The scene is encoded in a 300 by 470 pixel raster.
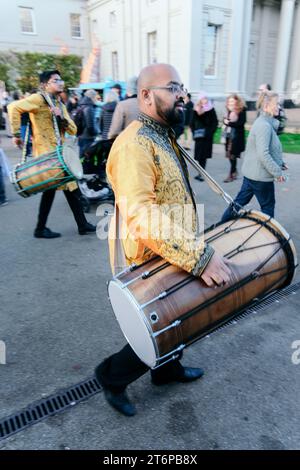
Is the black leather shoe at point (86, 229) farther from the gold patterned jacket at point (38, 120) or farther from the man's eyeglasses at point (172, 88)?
the man's eyeglasses at point (172, 88)

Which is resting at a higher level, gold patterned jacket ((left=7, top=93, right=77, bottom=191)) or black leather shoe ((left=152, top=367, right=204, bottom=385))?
gold patterned jacket ((left=7, top=93, right=77, bottom=191))

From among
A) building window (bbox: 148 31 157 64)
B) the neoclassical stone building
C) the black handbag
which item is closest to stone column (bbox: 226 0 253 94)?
the neoclassical stone building

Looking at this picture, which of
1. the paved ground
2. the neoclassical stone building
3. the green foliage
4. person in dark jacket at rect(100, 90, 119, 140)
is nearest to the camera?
the paved ground

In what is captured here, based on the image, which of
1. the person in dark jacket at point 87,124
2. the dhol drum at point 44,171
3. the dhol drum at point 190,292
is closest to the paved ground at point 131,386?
the dhol drum at point 190,292

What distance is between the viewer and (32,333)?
287 centimetres

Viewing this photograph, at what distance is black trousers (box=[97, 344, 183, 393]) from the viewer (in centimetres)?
199

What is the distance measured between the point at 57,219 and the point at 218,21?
60.8 feet

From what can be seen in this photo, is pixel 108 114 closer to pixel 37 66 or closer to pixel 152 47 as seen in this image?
pixel 152 47

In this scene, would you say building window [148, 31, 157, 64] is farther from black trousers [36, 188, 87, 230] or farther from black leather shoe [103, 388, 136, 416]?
black leather shoe [103, 388, 136, 416]

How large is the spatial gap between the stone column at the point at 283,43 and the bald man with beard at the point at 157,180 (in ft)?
76.0

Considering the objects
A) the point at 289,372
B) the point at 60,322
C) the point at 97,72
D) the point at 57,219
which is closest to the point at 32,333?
the point at 60,322

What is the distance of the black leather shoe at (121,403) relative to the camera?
211 cm

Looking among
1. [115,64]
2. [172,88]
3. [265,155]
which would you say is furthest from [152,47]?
[172,88]

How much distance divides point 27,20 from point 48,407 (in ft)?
112
